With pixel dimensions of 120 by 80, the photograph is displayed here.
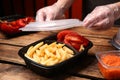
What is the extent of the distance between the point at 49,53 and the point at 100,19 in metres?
0.33

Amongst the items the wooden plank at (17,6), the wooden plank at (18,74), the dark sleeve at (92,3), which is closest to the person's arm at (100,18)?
the wooden plank at (18,74)

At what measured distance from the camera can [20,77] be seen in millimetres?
957

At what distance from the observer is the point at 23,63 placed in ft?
3.55

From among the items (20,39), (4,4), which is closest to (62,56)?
(20,39)

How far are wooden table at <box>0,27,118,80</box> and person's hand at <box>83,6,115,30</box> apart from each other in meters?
0.13

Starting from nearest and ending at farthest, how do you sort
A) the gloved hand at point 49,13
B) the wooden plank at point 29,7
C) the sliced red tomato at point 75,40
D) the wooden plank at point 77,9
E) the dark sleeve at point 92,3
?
the sliced red tomato at point 75,40, the gloved hand at point 49,13, the dark sleeve at point 92,3, the wooden plank at point 77,9, the wooden plank at point 29,7

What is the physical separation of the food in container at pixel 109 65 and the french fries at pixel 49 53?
137 mm

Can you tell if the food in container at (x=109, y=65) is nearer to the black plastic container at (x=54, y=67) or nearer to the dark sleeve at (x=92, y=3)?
the black plastic container at (x=54, y=67)

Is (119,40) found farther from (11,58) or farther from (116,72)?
(11,58)

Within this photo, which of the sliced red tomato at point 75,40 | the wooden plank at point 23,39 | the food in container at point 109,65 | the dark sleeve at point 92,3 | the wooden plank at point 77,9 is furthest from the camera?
the wooden plank at point 77,9

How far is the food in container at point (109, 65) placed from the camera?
0.89m

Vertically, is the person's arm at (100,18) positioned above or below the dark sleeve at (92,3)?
above

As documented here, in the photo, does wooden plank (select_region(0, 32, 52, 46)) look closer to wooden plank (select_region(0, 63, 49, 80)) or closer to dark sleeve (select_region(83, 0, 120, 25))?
wooden plank (select_region(0, 63, 49, 80))

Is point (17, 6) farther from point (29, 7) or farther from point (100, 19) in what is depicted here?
point (100, 19)
